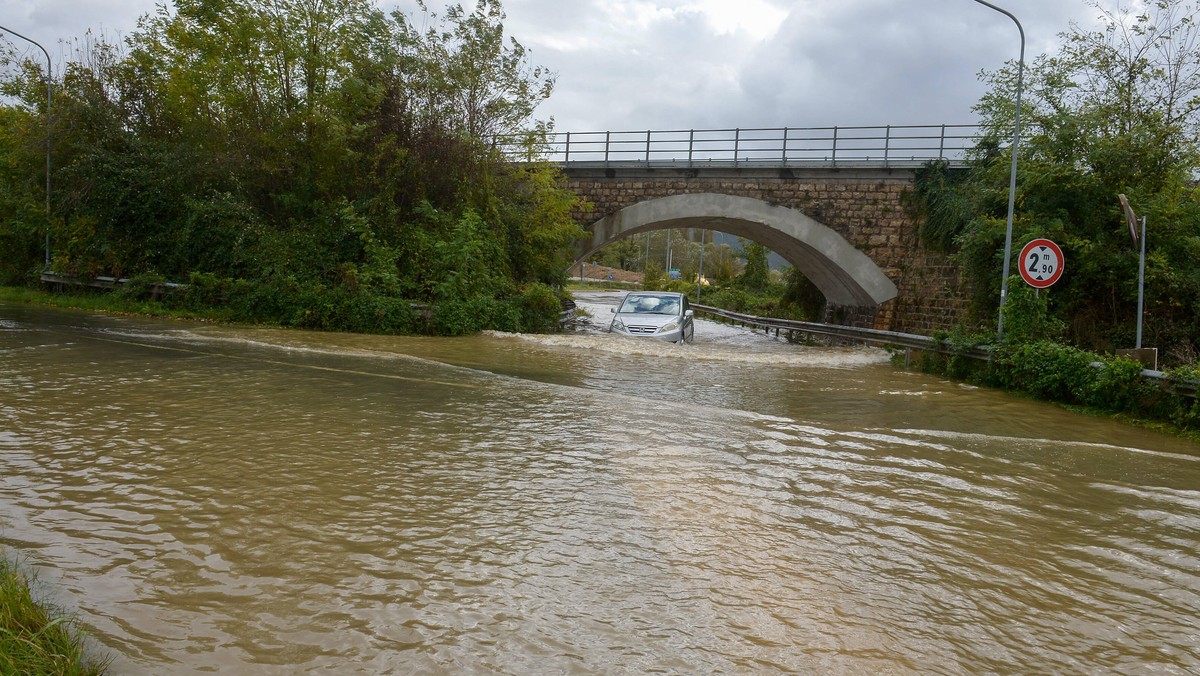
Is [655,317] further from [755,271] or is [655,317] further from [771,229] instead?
[755,271]

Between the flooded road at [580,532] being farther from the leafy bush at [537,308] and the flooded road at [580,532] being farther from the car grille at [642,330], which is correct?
the leafy bush at [537,308]

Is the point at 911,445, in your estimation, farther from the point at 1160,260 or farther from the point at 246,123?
the point at 246,123

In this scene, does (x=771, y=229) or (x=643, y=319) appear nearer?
(x=643, y=319)

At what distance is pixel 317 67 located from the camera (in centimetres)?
2333

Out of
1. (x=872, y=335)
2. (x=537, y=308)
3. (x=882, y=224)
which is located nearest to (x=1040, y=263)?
(x=872, y=335)

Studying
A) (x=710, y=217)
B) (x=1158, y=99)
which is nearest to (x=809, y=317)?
(x=710, y=217)

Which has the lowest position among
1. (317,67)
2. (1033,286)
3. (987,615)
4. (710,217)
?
(987,615)

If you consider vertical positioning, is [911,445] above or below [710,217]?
below

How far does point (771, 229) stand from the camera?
25.8 meters

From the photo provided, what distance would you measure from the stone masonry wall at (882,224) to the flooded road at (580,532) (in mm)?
12906

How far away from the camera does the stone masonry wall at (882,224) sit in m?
23.3

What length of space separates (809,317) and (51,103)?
1093 inches

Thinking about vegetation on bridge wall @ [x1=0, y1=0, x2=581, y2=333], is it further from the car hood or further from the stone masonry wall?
the stone masonry wall

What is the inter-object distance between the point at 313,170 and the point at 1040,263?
18.0 meters
